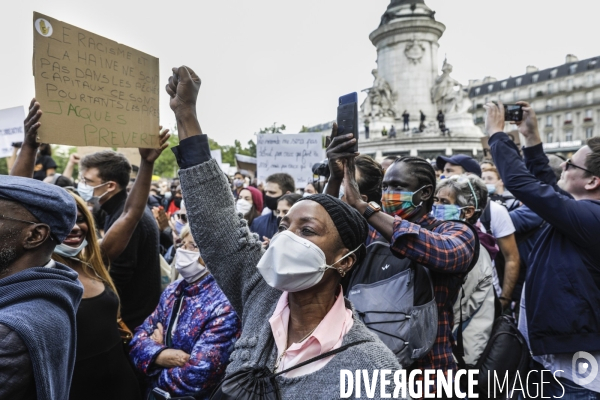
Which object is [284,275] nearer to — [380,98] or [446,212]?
[446,212]

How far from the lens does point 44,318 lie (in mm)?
1640

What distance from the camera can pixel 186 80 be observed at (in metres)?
2.14

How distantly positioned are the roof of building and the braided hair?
8328 cm

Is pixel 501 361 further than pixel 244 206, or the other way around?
pixel 244 206

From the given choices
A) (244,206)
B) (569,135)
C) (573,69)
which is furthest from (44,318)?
(573,69)

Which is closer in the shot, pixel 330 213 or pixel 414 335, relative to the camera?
pixel 330 213

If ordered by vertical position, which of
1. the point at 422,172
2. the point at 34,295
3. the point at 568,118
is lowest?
the point at 34,295

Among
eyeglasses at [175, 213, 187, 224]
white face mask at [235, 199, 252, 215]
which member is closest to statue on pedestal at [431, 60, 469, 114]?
white face mask at [235, 199, 252, 215]

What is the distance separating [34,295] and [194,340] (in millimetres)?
1249

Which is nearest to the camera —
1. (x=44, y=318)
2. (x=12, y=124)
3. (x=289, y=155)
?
(x=44, y=318)

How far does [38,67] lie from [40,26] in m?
0.20

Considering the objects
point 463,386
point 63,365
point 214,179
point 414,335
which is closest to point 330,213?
point 214,179

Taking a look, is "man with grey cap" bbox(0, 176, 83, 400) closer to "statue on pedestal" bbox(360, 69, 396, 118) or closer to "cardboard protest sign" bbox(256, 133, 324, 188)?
"cardboard protest sign" bbox(256, 133, 324, 188)

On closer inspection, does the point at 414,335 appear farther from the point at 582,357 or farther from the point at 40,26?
the point at 40,26
